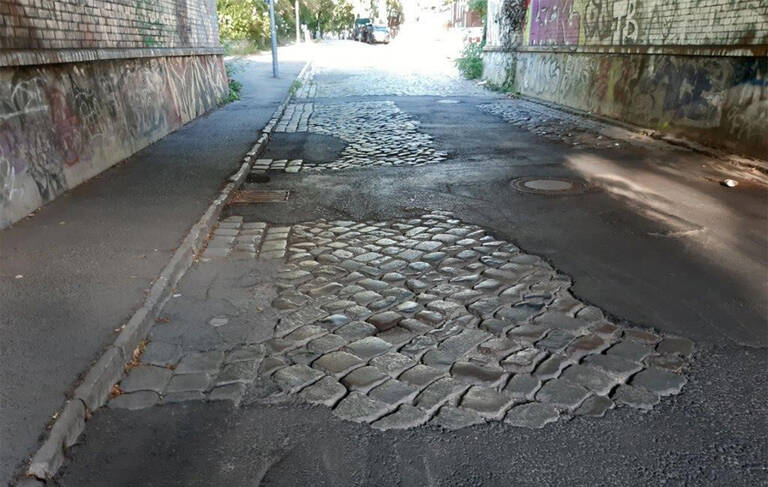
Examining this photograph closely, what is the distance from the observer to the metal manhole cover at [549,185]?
7441 millimetres

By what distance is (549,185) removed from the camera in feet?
25.2

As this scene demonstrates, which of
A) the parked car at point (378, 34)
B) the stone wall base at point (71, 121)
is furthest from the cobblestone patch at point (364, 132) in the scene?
the parked car at point (378, 34)

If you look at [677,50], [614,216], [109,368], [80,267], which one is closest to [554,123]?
[677,50]

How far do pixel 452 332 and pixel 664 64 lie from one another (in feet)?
30.3

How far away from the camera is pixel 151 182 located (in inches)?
294

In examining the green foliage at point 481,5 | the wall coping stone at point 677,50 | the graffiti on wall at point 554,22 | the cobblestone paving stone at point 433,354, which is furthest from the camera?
the green foliage at point 481,5

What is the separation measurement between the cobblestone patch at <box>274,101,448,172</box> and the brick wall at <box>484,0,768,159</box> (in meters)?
4.51

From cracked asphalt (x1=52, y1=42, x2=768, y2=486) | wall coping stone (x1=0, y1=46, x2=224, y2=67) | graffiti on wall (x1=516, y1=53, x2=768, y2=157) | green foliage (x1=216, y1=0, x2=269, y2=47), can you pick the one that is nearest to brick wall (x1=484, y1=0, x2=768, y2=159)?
graffiti on wall (x1=516, y1=53, x2=768, y2=157)

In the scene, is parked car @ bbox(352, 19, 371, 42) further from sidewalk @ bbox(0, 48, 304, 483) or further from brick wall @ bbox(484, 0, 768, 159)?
sidewalk @ bbox(0, 48, 304, 483)

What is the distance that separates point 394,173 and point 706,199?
426 cm

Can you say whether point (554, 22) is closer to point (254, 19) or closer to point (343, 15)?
point (254, 19)

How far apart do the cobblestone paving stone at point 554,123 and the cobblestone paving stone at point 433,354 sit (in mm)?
6687

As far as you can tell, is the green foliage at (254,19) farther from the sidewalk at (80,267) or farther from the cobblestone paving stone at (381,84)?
the sidewalk at (80,267)

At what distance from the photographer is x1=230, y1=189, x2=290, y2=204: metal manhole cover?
7243mm
